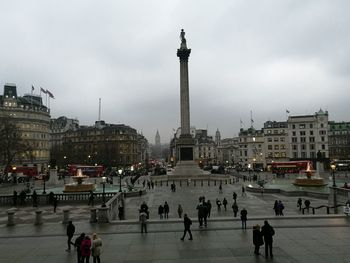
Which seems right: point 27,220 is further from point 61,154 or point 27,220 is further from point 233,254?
point 61,154

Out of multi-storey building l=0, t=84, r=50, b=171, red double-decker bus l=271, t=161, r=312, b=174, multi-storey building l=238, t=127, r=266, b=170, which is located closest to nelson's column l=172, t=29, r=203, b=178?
red double-decker bus l=271, t=161, r=312, b=174

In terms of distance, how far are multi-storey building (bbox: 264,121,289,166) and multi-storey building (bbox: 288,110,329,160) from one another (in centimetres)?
1028

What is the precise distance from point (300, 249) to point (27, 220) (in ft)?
72.7

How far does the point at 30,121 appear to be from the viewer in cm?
12056

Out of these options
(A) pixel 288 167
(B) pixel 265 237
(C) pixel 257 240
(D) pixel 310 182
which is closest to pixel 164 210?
(C) pixel 257 240

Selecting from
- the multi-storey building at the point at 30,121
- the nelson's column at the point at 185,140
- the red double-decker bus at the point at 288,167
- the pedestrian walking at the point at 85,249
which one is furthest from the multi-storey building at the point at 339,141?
the pedestrian walking at the point at 85,249

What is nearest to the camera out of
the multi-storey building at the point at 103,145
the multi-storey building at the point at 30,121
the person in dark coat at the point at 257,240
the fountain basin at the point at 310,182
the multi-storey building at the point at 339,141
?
the person in dark coat at the point at 257,240

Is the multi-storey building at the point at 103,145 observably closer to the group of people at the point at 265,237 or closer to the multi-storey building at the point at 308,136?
the multi-storey building at the point at 308,136

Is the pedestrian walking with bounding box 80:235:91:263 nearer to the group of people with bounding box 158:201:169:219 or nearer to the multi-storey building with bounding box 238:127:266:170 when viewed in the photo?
the group of people with bounding box 158:201:169:219

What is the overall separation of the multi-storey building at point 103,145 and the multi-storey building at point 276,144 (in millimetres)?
58876

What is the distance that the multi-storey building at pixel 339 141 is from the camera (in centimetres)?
13162

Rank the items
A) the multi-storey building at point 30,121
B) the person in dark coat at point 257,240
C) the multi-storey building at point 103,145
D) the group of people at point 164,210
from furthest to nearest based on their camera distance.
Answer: the multi-storey building at point 103,145, the multi-storey building at point 30,121, the group of people at point 164,210, the person in dark coat at point 257,240

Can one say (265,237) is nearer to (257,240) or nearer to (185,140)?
(257,240)

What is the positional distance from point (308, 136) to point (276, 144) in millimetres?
16308
